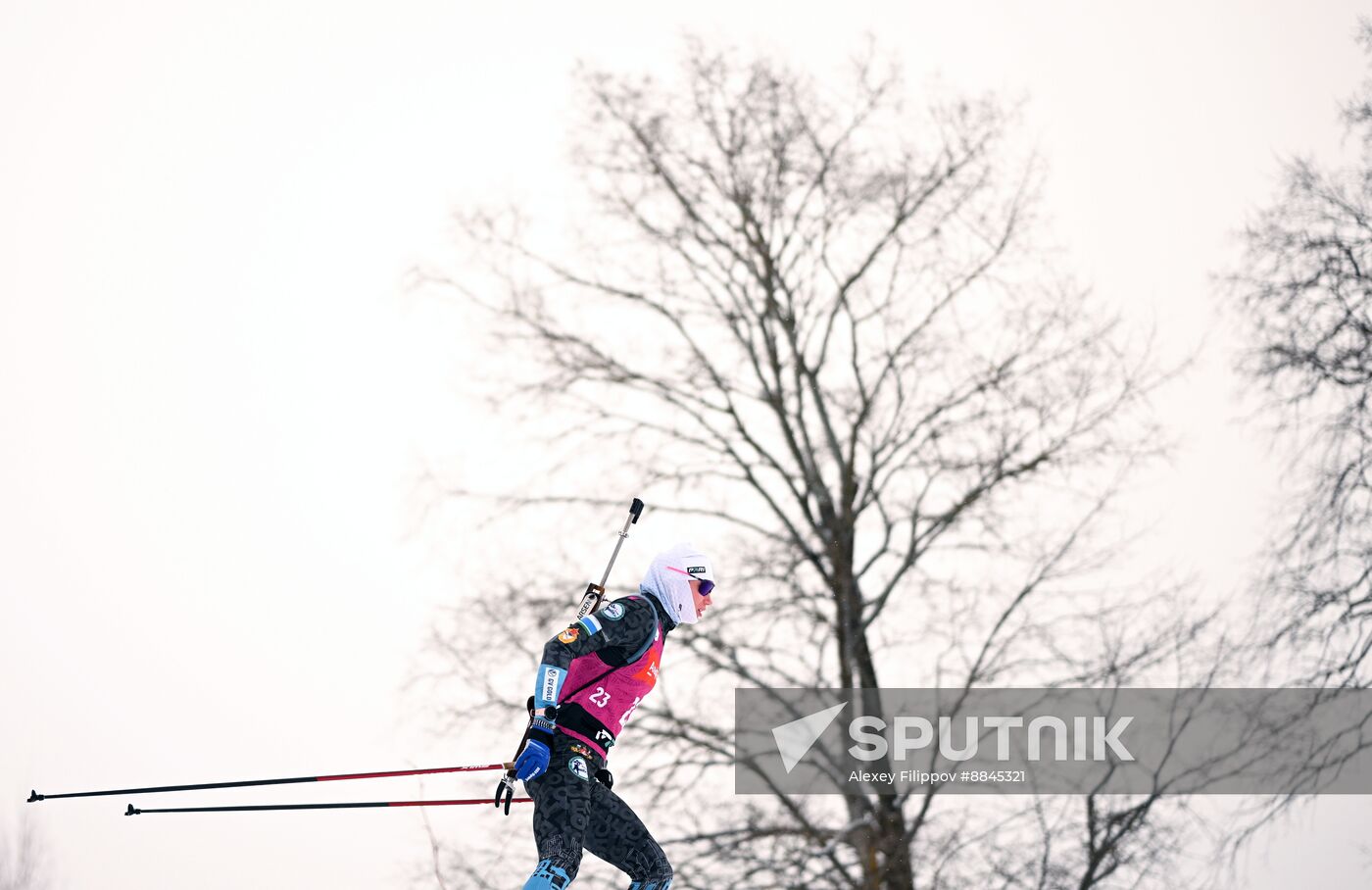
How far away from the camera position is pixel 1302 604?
515 inches

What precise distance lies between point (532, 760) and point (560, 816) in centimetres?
50

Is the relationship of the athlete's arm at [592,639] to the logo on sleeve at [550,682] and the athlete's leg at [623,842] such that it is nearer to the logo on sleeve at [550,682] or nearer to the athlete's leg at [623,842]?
the logo on sleeve at [550,682]

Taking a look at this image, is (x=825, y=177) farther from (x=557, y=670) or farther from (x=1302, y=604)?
(x=557, y=670)

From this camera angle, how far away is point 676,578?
6.39 metres

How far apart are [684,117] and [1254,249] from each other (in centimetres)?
682

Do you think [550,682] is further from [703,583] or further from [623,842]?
[703,583]

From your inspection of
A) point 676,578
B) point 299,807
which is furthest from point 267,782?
point 676,578

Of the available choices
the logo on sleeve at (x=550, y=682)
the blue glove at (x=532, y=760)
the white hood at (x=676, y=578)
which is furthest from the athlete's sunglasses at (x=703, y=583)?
the blue glove at (x=532, y=760)

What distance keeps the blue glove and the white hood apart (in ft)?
3.52

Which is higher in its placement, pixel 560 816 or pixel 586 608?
pixel 586 608

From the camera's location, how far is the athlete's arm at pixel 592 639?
5.74 m

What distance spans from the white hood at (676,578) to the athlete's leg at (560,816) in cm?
82

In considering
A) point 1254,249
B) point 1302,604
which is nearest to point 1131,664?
point 1302,604

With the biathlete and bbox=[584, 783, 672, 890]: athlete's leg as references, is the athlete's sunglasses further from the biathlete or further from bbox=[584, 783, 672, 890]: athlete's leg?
bbox=[584, 783, 672, 890]: athlete's leg
